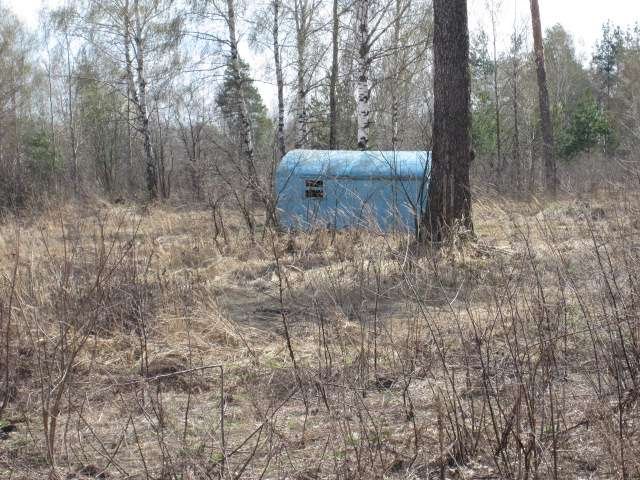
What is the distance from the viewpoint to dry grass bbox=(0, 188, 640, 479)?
2389mm

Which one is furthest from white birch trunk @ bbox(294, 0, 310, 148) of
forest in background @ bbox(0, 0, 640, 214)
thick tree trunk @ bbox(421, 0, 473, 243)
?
thick tree trunk @ bbox(421, 0, 473, 243)

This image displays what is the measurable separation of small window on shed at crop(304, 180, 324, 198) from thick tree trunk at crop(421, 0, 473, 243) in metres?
3.50

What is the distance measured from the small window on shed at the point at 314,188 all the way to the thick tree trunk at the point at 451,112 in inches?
138

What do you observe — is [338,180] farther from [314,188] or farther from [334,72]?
[334,72]

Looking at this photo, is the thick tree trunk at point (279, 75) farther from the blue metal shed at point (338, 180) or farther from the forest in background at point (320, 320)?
the blue metal shed at point (338, 180)

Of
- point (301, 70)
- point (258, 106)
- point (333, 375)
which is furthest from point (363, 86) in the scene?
point (258, 106)

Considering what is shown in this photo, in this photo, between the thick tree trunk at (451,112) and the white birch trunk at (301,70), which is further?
the white birch trunk at (301,70)

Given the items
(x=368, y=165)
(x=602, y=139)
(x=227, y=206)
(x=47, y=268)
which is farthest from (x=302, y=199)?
(x=602, y=139)

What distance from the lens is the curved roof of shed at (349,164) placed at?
34.1ft

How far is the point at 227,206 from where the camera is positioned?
1368 cm

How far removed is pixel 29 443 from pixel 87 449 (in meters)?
0.33

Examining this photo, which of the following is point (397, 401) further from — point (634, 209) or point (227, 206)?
point (227, 206)

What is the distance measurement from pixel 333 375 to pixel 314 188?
307 inches

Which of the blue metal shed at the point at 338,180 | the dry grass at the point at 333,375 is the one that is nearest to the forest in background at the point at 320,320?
the dry grass at the point at 333,375
